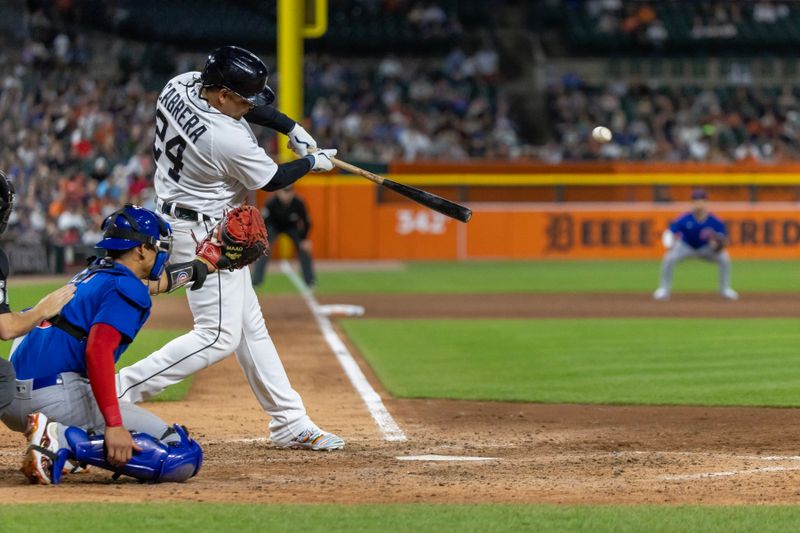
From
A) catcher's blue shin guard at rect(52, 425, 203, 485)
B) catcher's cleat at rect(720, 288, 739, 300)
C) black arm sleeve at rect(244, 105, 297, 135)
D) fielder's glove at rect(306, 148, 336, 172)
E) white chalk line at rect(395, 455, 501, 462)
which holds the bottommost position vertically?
catcher's cleat at rect(720, 288, 739, 300)

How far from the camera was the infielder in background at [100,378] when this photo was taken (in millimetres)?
5496

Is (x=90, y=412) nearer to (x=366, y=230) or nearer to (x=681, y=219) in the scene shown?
(x=681, y=219)

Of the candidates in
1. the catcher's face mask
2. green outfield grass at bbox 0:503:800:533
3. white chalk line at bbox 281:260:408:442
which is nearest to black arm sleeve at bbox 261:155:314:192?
the catcher's face mask

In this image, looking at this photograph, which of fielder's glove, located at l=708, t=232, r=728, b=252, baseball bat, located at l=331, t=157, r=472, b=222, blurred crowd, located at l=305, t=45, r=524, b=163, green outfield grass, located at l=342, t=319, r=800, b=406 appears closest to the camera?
baseball bat, located at l=331, t=157, r=472, b=222

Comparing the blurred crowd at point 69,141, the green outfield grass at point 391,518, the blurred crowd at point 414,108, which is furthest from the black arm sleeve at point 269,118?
the blurred crowd at point 414,108

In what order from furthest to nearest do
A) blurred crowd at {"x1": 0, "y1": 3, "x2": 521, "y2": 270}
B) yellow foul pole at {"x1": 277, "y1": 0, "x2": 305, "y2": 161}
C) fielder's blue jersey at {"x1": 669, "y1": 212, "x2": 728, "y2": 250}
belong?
blurred crowd at {"x1": 0, "y1": 3, "x2": 521, "y2": 270} < yellow foul pole at {"x1": 277, "y1": 0, "x2": 305, "y2": 161} < fielder's blue jersey at {"x1": 669, "y1": 212, "x2": 728, "y2": 250}

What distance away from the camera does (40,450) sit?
217 inches

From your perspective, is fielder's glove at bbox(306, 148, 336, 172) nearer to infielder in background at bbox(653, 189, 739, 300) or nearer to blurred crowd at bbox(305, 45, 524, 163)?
infielder in background at bbox(653, 189, 739, 300)

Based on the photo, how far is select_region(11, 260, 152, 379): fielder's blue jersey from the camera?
5.54 metres

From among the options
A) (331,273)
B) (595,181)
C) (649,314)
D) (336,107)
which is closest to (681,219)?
(649,314)

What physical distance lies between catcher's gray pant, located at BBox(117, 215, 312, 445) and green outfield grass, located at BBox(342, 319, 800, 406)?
253cm

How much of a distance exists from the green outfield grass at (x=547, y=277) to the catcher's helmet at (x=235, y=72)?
44.4 feet

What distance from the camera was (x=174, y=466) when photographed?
562cm

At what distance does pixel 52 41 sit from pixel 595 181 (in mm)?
12306
